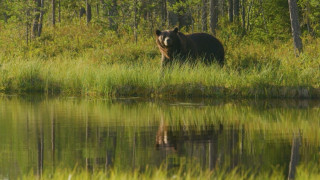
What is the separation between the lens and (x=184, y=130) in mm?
11281

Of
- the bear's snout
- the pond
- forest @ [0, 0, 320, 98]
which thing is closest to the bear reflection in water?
the pond

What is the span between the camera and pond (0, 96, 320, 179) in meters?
7.99

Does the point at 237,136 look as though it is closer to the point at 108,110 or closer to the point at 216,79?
the point at 108,110

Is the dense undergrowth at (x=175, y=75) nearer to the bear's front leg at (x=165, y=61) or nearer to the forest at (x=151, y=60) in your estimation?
the forest at (x=151, y=60)

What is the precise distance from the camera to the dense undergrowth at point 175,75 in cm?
1802

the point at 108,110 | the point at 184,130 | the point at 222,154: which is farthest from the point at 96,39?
the point at 222,154

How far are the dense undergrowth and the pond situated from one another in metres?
1.19

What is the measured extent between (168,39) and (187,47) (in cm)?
118

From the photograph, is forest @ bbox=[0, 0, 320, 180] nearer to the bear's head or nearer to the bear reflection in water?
the bear reflection in water

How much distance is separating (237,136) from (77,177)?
4577 millimetres

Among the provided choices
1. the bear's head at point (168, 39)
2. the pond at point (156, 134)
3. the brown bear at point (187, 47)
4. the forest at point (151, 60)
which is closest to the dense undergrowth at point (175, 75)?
the forest at point (151, 60)

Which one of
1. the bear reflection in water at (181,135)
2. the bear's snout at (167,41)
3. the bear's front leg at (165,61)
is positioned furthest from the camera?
the bear's front leg at (165,61)

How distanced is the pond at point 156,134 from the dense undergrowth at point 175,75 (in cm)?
119

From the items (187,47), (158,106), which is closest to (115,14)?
(187,47)
